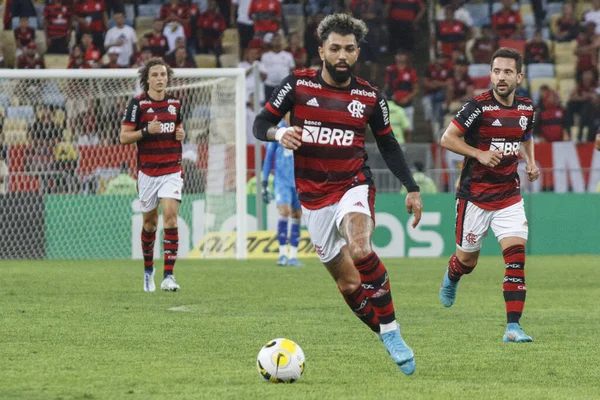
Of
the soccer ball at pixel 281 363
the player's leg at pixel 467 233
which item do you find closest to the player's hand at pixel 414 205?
the soccer ball at pixel 281 363

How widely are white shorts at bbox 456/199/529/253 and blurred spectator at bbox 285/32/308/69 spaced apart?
638 inches

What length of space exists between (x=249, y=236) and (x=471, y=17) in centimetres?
1047

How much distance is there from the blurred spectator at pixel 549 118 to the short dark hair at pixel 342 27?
17.6m

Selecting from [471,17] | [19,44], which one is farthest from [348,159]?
[471,17]

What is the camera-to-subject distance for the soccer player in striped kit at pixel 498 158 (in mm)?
9367

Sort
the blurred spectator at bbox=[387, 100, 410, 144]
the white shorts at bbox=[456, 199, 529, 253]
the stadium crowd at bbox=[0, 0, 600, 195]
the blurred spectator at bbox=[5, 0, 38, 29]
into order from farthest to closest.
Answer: the blurred spectator at bbox=[5, 0, 38, 29] < the stadium crowd at bbox=[0, 0, 600, 195] < the blurred spectator at bbox=[387, 100, 410, 144] < the white shorts at bbox=[456, 199, 529, 253]

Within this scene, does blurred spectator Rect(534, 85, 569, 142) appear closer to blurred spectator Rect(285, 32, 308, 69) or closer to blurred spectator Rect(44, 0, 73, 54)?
blurred spectator Rect(285, 32, 308, 69)

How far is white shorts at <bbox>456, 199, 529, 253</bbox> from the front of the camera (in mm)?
9438

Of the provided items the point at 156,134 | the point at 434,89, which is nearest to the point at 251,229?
the point at 434,89

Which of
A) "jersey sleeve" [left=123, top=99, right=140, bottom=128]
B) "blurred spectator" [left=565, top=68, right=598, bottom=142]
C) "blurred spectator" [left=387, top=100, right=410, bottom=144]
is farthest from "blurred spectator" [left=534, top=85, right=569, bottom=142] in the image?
"jersey sleeve" [left=123, top=99, right=140, bottom=128]

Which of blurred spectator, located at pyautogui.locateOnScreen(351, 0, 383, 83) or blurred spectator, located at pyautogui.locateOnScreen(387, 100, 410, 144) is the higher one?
blurred spectator, located at pyautogui.locateOnScreen(351, 0, 383, 83)

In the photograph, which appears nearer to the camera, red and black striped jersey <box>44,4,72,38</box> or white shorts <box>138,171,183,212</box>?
white shorts <box>138,171,183,212</box>

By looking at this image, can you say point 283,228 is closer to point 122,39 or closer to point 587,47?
point 122,39

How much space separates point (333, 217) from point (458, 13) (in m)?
21.4
